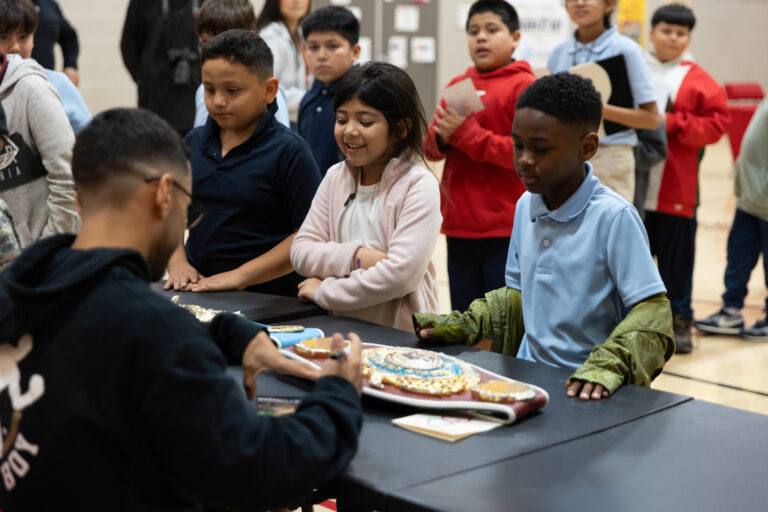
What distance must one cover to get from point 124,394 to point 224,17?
299 cm

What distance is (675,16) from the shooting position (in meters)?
4.96

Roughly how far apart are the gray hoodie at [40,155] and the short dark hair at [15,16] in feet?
0.77

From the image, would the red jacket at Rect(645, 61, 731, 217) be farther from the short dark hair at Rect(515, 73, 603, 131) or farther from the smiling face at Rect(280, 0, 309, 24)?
the short dark hair at Rect(515, 73, 603, 131)

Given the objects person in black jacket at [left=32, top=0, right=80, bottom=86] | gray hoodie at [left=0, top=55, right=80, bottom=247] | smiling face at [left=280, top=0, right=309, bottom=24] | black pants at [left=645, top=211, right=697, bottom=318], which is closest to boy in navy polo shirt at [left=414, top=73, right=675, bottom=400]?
gray hoodie at [left=0, top=55, right=80, bottom=247]

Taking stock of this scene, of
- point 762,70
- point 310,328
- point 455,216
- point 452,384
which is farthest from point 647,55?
point 762,70

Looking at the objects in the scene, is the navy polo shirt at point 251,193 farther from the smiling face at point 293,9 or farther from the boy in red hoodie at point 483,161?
the smiling face at point 293,9

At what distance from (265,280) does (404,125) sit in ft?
2.31

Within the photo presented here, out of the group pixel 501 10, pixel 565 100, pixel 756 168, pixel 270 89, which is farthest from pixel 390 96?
pixel 756 168

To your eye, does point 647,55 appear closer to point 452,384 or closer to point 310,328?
point 310,328

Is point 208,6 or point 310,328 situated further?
point 208,6

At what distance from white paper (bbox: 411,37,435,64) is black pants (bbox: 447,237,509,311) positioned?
7.77m

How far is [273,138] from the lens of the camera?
3.14 meters

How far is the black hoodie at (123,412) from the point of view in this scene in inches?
48.9

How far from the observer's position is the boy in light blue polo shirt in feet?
13.6
